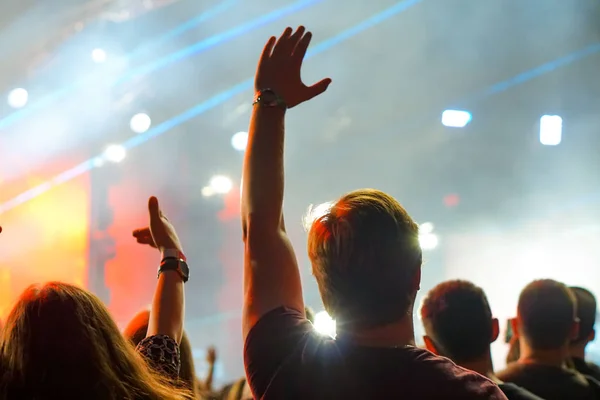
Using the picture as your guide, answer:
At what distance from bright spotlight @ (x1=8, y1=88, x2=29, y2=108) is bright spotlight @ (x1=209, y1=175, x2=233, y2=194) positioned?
87.6 inches

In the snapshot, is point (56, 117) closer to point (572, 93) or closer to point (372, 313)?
point (572, 93)

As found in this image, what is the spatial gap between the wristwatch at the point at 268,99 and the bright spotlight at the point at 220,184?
6.14 meters

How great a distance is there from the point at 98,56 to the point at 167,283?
534cm

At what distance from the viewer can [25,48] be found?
17.6 ft

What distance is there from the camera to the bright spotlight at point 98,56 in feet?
19.5

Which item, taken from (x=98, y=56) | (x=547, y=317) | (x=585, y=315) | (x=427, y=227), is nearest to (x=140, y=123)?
(x=98, y=56)

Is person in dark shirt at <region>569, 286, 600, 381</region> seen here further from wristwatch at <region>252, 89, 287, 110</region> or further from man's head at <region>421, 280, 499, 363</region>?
wristwatch at <region>252, 89, 287, 110</region>

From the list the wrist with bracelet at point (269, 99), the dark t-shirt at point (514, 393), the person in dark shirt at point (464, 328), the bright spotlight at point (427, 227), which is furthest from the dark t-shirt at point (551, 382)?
the bright spotlight at point (427, 227)

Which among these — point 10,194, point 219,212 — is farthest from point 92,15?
point 219,212

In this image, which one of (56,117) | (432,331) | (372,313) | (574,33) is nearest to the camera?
(372,313)

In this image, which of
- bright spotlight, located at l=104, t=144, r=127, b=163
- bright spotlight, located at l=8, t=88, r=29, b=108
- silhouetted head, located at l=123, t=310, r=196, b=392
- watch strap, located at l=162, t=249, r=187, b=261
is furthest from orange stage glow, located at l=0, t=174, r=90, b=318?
watch strap, located at l=162, t=249, r=187, b=261

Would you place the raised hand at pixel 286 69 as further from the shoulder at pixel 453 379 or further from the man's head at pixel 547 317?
the man's head at pixel 547 317

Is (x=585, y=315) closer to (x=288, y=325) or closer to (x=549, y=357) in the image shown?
(x=549, y=357)

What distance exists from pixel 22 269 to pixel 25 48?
2.48m
